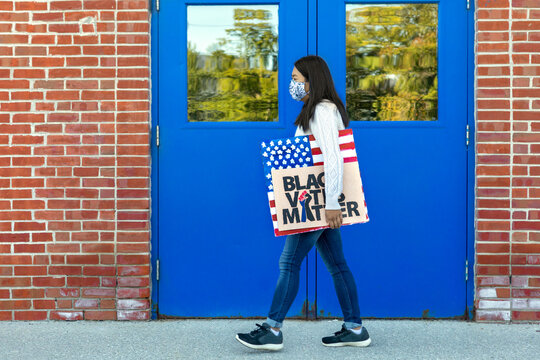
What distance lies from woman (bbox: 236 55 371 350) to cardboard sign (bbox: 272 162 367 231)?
0.09 metres

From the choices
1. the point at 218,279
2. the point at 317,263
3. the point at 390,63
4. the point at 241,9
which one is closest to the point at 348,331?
the point at 317,263

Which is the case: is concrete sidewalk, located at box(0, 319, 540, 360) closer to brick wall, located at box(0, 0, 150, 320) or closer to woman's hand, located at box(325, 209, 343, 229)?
brick wall, located at box(0, 0, 150, 320)

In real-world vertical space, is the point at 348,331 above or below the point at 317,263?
below

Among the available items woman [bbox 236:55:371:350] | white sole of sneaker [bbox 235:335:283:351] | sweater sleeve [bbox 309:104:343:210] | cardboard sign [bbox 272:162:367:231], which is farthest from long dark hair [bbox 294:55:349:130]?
white sole of sneaker [bbox 235:335:283:351]

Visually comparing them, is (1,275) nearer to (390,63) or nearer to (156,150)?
(156,150)

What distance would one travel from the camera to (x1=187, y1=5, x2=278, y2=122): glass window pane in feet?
16.2

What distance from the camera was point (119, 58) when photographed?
4.86 meters

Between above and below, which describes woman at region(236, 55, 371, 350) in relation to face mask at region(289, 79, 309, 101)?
below

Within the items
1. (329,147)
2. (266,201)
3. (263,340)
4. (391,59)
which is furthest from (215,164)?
(391,59)

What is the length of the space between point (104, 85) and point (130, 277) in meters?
1.36

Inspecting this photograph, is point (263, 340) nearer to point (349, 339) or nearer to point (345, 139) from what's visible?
point (349, 339)

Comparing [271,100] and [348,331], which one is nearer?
[348,331]

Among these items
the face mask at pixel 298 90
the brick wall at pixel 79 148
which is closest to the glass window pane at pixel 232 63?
the brick wall at pixel 79 148

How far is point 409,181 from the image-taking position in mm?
4902
